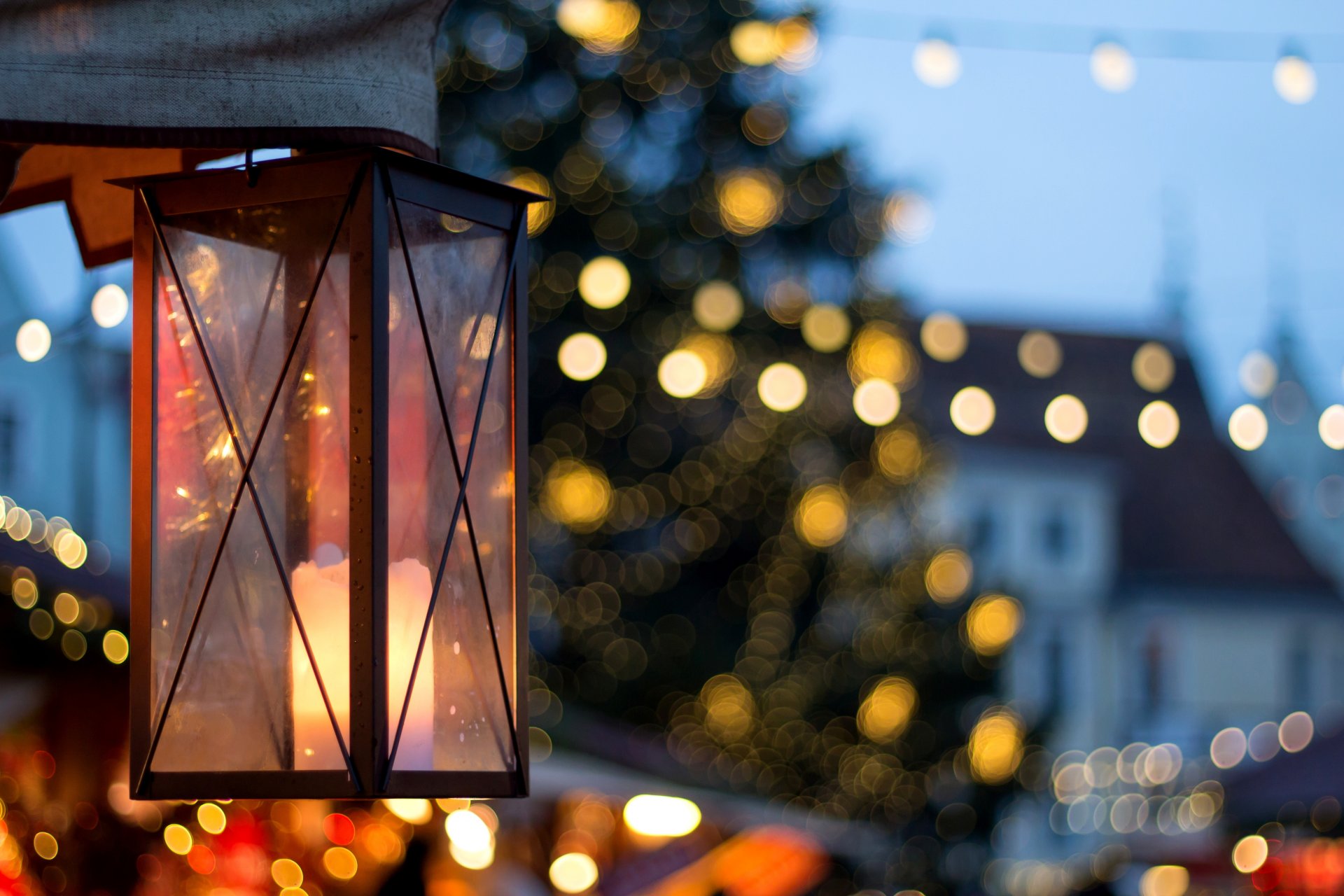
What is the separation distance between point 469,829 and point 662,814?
117cm

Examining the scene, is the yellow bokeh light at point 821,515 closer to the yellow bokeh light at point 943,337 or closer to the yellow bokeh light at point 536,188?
the yellow bokeh light at point 536,188

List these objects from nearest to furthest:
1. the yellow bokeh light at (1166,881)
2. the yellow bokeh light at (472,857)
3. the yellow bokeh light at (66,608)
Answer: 1. the yellow bokeh light at (66,608)
2. the yellow bokeh light at (472,857)
3. the yellow bokeh light at (1166,881)

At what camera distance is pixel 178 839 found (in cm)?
628

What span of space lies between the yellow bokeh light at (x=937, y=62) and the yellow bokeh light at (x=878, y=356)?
641 cm

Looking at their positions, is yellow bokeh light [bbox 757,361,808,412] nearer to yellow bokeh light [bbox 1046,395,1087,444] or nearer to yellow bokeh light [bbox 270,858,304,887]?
yellow bokeh light [bbox 1046,395,1087,444]

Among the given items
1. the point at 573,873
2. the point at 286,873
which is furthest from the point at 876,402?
the point at 286,873

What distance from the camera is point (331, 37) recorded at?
59.8 inches

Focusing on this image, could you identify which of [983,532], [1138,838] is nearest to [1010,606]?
[1138,838]

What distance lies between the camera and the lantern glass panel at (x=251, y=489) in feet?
4.74

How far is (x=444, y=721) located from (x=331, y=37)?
0.59 m

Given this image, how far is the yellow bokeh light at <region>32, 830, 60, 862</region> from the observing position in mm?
5887

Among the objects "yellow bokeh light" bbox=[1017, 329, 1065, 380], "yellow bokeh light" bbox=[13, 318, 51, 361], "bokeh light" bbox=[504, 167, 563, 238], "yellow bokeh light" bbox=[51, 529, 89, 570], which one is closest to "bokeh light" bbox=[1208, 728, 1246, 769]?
"bokeh light" bbox=[504, 167, 563, 238]

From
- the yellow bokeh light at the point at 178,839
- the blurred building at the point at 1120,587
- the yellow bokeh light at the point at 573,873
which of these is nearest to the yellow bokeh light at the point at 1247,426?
the yellow bokeh light at the point at 573,873

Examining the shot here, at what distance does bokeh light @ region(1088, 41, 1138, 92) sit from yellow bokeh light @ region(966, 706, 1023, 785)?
808 centimetres
